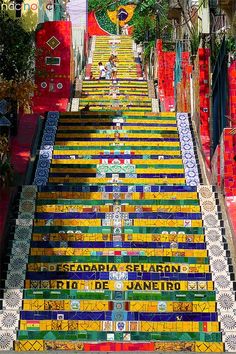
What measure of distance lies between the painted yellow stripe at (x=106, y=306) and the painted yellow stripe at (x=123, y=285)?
1.01 ft

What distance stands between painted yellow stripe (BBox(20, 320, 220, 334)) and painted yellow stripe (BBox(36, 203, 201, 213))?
105 inches

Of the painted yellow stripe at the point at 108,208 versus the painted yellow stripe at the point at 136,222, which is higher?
the painted yellow stripe at the point at 108,208

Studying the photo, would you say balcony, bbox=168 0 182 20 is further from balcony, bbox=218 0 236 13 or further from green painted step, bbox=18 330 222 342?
green painted step, bbox=18 330 222 342

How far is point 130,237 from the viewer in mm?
12422

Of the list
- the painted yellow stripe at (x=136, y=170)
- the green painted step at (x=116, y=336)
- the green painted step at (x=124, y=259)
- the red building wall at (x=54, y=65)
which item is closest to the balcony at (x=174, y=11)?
the red building wall at (x=54, y=65)

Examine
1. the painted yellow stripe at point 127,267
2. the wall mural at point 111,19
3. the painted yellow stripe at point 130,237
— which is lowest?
the wall mural at point 111,19

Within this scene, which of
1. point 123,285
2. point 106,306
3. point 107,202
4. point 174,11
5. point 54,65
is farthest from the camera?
point 174,11

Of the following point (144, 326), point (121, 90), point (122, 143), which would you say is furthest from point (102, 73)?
point (144, 326)

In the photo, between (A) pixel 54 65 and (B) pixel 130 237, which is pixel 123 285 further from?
(A) pixel 54 65

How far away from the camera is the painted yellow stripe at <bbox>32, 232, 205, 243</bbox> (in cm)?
1235

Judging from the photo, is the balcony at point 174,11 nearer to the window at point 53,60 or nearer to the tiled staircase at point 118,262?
the window at point 53,60

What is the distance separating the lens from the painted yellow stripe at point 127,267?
11734 mm

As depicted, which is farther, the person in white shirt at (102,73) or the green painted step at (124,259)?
the person in white shirt at (102,73)

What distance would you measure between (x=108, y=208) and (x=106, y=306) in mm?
2397
